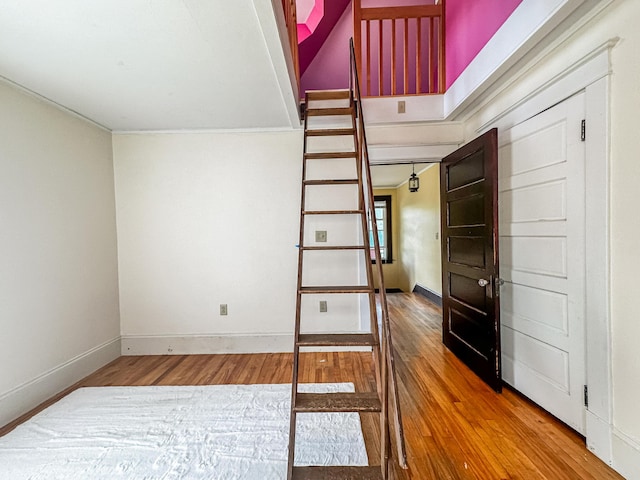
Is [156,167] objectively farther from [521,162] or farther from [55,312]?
[521,162]

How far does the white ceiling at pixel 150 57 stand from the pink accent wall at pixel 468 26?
1.62m

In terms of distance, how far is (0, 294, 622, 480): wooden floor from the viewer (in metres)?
1.58

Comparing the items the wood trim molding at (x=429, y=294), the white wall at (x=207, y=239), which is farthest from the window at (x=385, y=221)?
the white wall at (x=207, y=239)

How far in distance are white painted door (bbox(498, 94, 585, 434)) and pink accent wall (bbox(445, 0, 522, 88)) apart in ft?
2.61

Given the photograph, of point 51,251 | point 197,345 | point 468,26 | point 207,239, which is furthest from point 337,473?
point 468,26

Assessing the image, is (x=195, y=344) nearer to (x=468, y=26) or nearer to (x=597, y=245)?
(x=597, y=245)

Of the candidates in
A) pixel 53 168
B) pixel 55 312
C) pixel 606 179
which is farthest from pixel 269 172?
pixel 606 179

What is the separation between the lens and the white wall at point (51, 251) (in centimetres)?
211

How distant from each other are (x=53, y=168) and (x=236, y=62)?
1.82 m

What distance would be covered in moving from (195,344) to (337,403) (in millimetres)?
2238

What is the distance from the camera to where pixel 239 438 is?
1.84 metres

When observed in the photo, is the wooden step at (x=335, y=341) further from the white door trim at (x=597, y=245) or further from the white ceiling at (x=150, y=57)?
the white ceiling at (x=150, y=57)

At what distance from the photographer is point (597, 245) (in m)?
1.62

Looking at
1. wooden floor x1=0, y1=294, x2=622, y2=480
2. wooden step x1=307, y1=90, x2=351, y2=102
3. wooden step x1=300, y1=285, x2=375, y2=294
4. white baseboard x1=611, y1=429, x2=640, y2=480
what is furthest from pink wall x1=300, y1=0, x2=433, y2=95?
white baseboard x1=611, y1=429, x2=640, y2=480
